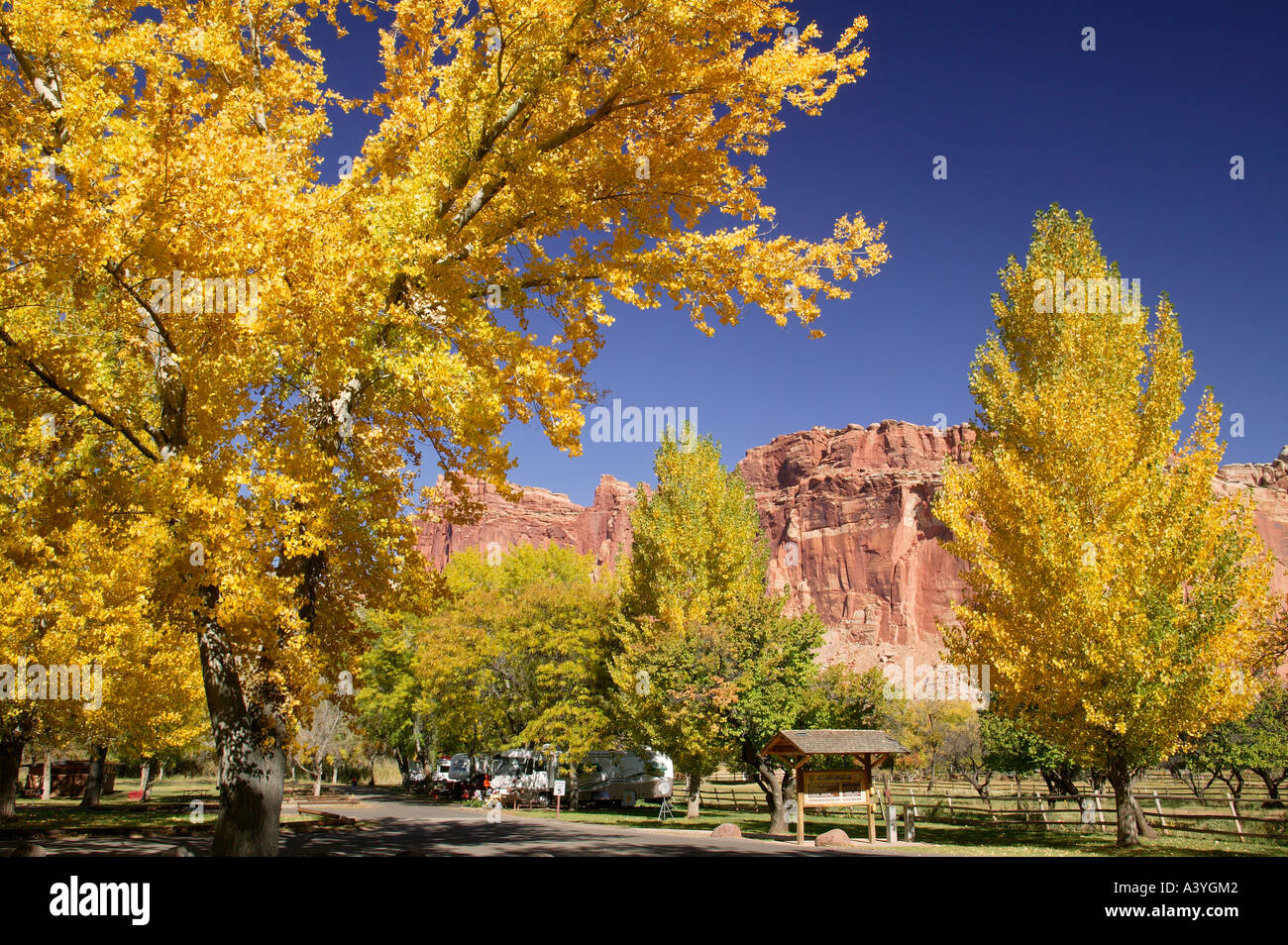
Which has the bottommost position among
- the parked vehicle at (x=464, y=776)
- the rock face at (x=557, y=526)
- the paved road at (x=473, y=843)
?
the parked vehicle at (x=464, y=776)

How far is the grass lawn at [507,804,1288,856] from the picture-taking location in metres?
16.0

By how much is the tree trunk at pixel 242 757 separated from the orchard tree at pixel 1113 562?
14.7m

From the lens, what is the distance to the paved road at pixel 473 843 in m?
13.5

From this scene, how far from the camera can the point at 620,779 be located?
37.2 metres

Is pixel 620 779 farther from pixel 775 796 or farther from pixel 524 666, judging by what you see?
pixel 775 796

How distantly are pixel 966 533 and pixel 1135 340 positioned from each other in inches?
301

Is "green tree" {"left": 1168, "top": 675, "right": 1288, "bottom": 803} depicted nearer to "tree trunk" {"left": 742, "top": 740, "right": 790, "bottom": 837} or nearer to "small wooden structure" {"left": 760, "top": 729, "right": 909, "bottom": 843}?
"small wooden structure" {"left": 760, "top": 729, "right": 909, "bottom": 843}

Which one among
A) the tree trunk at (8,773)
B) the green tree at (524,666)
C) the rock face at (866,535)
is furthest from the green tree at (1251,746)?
the rock face at (866,535)

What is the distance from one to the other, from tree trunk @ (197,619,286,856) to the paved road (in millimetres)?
3449

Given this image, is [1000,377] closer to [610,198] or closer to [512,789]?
[610,198]

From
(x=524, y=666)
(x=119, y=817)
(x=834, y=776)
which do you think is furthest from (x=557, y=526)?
(x=834, y=776)

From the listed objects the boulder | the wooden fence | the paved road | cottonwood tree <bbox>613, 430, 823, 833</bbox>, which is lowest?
the wooden fence

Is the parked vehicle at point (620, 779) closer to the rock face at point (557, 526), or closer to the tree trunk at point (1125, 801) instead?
the tree trunk at point (1125, 801)

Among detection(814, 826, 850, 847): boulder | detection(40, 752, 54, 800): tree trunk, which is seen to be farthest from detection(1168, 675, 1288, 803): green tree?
detection(40, 752, 54, 800): tree trunk
